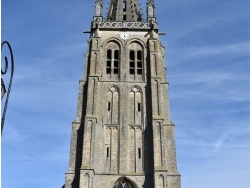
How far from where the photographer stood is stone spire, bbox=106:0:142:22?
117ft

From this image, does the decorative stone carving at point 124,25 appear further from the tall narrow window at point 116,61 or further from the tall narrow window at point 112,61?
Answer: the tall narrow window at point 116,61

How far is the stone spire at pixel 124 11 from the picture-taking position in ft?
117

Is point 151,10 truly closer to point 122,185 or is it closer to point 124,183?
point 124,183

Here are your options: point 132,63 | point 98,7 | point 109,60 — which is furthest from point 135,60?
point 98,7

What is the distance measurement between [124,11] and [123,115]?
533 inches

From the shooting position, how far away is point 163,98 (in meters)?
28.4

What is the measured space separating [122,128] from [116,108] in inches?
74.0

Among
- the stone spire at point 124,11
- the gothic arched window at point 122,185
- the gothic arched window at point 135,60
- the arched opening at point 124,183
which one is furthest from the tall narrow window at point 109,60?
the gothic arched window at point 122,185

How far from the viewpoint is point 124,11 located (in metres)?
36.8

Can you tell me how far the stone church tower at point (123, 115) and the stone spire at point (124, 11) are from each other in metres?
1.49

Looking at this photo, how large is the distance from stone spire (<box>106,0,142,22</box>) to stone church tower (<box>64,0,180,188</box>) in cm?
149

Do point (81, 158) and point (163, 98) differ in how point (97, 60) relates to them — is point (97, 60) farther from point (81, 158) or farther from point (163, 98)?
point (81, 158)

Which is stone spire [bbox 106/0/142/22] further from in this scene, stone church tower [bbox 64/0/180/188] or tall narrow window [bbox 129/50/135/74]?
tall narrow window [bbox 129/50/135/74]

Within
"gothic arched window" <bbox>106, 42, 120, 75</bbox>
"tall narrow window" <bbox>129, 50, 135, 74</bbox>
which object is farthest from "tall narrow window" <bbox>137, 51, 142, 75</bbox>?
"gothic arched window" <bbox>106, 42, 120, 75</bbox>
